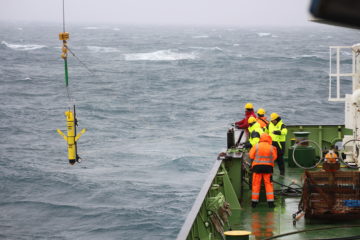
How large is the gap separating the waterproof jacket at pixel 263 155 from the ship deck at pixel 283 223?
708 millimetres

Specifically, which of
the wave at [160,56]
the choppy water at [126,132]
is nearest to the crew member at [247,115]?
the choppy water at [126,132]

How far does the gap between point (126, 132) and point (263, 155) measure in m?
28.5

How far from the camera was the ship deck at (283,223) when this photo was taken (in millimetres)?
8070

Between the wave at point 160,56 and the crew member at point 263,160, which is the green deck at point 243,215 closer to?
the crew member at point 263,160

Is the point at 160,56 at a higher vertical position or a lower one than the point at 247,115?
lower

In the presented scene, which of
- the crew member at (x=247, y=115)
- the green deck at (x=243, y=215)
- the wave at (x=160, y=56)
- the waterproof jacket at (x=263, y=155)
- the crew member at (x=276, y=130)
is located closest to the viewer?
the green deck at (x=243, y=215)

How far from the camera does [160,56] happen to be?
102 metres

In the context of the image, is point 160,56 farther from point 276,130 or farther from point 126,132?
point 276,130

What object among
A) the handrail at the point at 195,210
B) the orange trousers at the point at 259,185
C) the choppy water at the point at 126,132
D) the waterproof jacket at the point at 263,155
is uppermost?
the waterproof jacket at the point at 263,155

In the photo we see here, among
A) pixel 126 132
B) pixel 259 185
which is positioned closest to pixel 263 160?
pixel 259 185

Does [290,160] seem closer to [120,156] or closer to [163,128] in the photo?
[120,156]

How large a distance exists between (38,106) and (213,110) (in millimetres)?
13151

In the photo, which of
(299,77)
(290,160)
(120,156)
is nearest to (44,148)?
(120,156)

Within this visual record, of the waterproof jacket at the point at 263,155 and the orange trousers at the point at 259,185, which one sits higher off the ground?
the waterproof jacket at the point at 263,155
